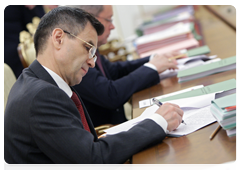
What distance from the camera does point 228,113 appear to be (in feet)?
2.88

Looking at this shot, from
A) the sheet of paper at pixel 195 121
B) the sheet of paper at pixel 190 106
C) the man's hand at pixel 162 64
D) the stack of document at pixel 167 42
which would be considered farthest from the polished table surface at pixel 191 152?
the stack of document at pixel 167 42

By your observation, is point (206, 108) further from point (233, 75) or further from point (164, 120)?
point (233, 75)

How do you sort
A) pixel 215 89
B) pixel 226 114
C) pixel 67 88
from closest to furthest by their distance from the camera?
pixel 226 114 < pixel 67 88 < pixel 215 89

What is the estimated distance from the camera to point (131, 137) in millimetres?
998

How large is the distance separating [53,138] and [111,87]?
0.91 metres

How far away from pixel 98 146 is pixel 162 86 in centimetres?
87

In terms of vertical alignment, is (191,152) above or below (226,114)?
below

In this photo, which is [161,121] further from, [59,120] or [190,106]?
[59,120]

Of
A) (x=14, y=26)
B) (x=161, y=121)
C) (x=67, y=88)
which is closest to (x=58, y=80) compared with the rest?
(x=67, y=88)

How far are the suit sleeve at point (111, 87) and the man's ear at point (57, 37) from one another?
672 mm

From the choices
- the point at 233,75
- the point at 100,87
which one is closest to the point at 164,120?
the point at 233,75

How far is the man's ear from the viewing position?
3.59 ft

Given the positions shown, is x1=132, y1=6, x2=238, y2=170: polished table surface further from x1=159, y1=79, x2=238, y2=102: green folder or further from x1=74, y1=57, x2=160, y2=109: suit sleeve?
x1=74, y1=57, x2=160, y2=109: suit sleeve

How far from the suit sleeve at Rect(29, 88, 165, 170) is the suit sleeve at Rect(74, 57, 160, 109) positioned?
2.52 ft
